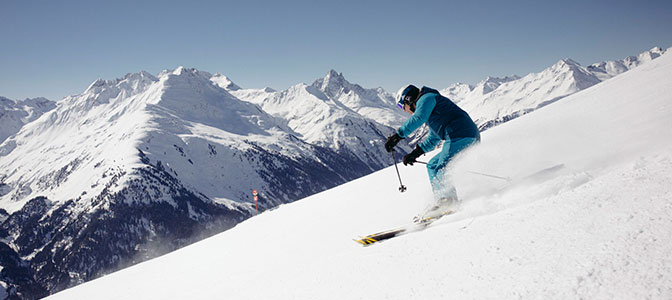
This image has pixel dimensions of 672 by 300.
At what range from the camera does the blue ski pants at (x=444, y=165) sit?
648 centimetres

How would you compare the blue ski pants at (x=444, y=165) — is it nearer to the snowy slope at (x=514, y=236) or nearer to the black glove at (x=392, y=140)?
the snowy slope at (x=514, y=236)

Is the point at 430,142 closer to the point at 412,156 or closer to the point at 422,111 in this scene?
the point at 412,156

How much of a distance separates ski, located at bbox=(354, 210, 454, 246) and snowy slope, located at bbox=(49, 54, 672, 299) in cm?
25

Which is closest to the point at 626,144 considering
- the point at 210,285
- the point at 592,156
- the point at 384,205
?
the point at 592,156

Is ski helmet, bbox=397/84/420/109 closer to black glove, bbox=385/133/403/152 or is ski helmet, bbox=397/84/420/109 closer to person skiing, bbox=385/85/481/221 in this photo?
person skiing, bbox=385/85/481/221

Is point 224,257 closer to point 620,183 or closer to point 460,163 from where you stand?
point 460,163

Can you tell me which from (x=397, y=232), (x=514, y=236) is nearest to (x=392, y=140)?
(x=397, y=232)

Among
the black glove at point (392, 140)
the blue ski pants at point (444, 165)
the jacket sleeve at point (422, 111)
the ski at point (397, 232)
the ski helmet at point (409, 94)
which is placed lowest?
the ski at point (397, 232)

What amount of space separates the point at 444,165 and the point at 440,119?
98cm

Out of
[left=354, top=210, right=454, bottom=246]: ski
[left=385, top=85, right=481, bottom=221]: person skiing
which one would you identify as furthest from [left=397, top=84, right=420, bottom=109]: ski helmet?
[left=354, top=210, right=454, bottom=246]: ski

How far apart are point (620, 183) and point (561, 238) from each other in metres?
1.30

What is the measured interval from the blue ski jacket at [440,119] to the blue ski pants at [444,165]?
0.41 ft

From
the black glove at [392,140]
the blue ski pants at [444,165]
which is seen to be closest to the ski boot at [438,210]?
the blue ski pants at [444,165]

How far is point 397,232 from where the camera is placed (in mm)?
5645
